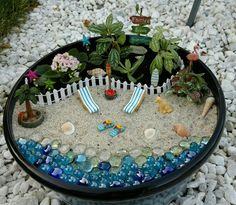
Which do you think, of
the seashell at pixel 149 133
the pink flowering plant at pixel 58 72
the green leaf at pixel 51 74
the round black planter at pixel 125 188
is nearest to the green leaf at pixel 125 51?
the pink flowering plant at pixel 58 72

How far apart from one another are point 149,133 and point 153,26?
122 centimetres

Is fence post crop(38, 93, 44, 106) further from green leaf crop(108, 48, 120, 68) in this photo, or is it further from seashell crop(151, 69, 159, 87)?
seashell crop(151, 69, 159, 87)

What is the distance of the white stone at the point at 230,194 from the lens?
1.84 metres

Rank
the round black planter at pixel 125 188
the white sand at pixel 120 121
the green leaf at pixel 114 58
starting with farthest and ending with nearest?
the green leaf at pixel 114 58 → the white sand at pixel 120 121 → the round black planter at pixel 125 188

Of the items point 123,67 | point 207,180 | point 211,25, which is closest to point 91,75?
point 123,67

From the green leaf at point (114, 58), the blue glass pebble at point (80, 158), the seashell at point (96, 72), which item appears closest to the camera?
the blue glass pebble at point (80, 158)

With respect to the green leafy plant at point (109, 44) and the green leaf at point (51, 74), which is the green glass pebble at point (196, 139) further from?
the green leaf at point (51, 74)

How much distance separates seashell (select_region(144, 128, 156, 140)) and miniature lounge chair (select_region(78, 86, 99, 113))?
0.95ft

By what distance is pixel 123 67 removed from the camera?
85.7 inches

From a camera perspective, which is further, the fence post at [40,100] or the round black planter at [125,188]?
the fence post at [40,100]

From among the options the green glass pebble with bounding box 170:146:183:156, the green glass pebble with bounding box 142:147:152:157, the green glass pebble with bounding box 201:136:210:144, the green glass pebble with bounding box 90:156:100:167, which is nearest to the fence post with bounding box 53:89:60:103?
the green glass pebble with bounding box 90:156:100:167

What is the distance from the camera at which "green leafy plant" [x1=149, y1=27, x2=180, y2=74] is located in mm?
2109

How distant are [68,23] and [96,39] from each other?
0.81m

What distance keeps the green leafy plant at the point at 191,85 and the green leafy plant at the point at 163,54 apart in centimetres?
8
